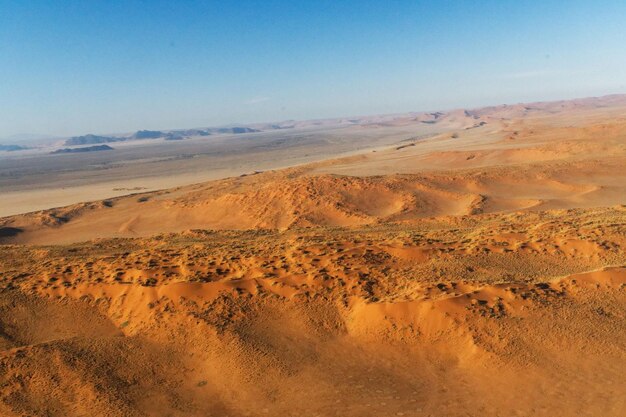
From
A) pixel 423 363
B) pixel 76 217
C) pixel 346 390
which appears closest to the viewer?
pixel 346 390

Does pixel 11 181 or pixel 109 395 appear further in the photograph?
pixel 11 181

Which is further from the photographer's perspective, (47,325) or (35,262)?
(35,262)

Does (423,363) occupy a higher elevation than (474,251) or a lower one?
lower

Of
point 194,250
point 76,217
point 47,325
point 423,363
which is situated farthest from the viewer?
point 76,217

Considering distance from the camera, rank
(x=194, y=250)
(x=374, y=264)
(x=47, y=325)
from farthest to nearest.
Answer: (x=194, y=250) < (x=374, y=264) < (x=47, y=325)

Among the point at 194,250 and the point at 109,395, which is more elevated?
the point at 194,250

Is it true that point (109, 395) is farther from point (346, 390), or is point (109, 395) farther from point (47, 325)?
point (346, 390)

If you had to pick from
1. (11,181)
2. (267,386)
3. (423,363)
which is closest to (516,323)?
(423,363)

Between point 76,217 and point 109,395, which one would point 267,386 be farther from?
point 76,217

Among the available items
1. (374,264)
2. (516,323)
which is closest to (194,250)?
(374,264)

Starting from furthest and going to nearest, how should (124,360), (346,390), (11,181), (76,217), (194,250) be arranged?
(11,181) → (76,217) → (194,250) → (124,360) → (346,390)
